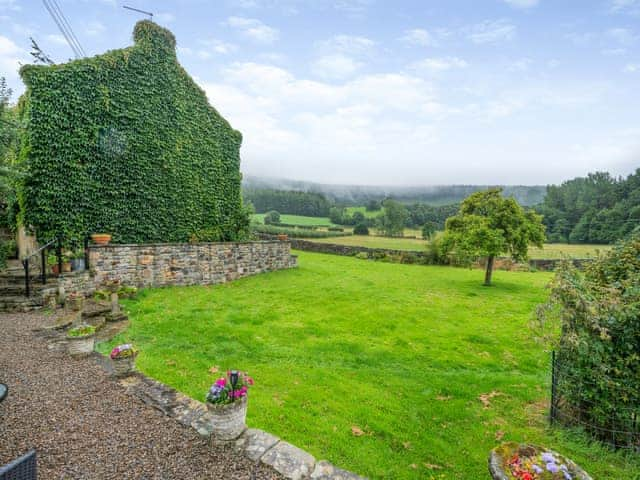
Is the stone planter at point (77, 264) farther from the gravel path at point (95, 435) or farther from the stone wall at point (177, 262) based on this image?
the gravel path at point (95, 435)

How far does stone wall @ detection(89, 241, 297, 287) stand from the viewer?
1066 centimetres

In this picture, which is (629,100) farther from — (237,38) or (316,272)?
(237,38)

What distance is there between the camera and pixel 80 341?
18.2 ft

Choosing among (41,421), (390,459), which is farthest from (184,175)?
(390,459)

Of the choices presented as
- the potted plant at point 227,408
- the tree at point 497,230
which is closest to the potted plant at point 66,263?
the potted plant at point 227,408

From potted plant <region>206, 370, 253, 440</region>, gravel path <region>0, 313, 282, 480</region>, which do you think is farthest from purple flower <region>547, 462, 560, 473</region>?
potted plant <region>206, 370, 253, 440</region>

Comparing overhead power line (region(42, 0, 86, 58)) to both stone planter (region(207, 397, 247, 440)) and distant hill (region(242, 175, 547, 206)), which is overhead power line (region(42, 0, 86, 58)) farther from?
distant hill (region(242, 175, 547, 206))

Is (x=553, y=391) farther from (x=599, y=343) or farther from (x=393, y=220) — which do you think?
(x=393, y=220)

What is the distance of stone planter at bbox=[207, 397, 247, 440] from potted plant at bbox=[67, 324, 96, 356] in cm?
382

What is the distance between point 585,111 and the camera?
1920 centimetres

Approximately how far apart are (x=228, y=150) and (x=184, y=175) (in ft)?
10.7

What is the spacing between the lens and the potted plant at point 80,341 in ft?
18.1

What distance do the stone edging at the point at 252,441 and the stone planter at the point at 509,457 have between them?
48.8 inches

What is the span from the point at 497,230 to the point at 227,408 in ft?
46.4
